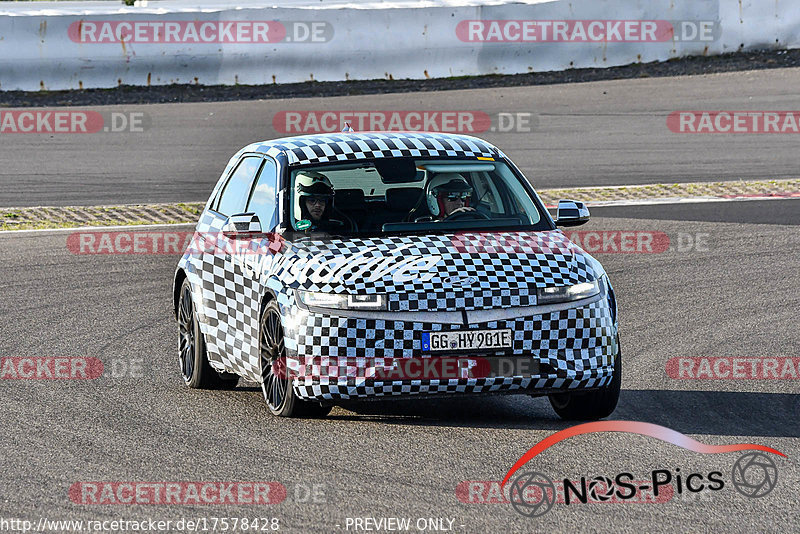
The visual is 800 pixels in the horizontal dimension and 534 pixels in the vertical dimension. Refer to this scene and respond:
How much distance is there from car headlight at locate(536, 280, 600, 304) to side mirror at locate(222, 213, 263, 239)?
1831 millimetres

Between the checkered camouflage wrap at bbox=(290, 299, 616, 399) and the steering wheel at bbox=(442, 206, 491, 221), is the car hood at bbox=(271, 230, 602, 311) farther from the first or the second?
the steering wheel at bbox=(442, 206, 491, 221)

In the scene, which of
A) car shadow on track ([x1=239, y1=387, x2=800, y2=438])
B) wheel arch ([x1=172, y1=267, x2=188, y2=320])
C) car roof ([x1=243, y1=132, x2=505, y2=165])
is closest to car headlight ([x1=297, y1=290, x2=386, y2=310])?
car shadow on track ([x1=239, y1=387, x2=800, y2=438])

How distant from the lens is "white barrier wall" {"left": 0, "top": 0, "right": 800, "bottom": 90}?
23938 millimetres

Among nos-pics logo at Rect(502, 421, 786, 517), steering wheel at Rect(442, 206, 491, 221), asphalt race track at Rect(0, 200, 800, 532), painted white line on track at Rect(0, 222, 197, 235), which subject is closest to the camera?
asphalt race track at Rect(0, 200, 800, 532)

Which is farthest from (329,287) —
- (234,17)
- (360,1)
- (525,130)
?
(360,1)

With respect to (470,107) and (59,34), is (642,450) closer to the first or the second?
(470,107)

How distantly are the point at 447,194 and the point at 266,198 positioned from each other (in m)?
1.12

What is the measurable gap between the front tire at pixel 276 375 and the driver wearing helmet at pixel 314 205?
669 mm

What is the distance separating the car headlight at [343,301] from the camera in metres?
7.33

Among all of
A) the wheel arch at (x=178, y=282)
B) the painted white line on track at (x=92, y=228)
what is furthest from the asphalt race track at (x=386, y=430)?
the painted white line on track at (x=92, y=228)

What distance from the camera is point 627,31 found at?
81.5ft

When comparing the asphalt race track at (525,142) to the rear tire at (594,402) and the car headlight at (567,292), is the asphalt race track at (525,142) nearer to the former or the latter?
the rear tire at (594,402)

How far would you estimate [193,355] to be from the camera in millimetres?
9219

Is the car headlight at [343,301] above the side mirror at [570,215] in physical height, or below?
below
